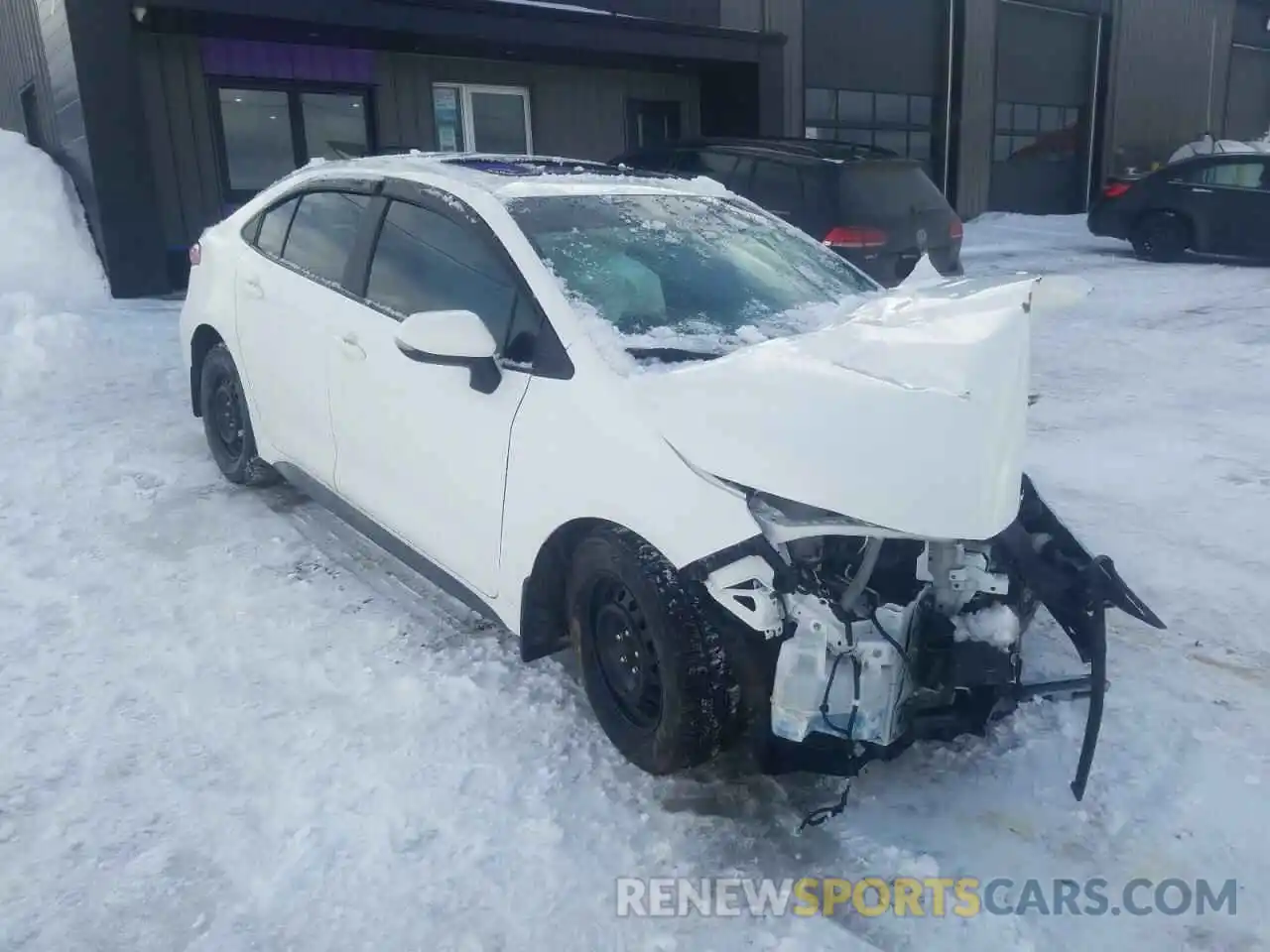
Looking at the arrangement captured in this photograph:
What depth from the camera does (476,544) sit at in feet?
10.7

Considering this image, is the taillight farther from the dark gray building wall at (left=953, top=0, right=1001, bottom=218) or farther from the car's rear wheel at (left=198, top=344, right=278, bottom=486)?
the dark gray building wall at (left=953, top=0, right=1001, bottom=218)

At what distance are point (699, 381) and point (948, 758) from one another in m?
1.36

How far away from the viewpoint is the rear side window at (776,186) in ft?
29.4

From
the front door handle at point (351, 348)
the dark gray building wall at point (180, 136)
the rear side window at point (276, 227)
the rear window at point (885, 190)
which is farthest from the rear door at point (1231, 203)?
the front door handle at point (351, 348)

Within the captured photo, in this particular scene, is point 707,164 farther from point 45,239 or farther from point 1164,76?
point 1164,76

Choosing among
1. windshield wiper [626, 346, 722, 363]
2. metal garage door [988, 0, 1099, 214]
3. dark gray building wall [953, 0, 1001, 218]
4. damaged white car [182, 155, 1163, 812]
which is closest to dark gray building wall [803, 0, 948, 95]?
dark gray building wall [953, 0, 1001, 218]

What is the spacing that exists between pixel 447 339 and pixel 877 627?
1.46 meters

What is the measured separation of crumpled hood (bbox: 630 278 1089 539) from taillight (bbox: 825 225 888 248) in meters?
5.79

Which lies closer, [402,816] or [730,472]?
[730,472]

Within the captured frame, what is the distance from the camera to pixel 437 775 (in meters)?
2.91

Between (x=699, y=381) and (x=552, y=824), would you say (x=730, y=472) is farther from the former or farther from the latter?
(x=552, y=824)

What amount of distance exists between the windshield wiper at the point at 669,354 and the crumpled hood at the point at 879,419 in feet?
0.58

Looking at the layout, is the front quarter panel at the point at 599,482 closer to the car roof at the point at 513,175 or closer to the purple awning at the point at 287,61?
the car roof at the point at 513,175

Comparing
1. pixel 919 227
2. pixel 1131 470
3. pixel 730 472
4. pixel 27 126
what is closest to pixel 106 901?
pixel 730 472
